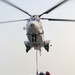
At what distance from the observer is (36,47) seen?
9750mm

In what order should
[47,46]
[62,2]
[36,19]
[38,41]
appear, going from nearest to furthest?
[62,2] → [36,19] → [38,41] → [47,46]

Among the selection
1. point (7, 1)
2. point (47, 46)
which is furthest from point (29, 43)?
point (7, 1)

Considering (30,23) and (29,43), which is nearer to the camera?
(30,23)

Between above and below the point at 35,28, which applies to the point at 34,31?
below

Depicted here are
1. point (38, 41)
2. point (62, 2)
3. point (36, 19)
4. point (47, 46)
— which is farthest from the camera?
point (47, 46)

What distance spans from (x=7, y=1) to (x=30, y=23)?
3.88ft

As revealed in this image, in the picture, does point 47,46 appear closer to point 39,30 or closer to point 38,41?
point 38,41

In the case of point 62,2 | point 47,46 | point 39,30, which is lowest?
point 47,46

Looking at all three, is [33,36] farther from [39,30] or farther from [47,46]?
[47,46]

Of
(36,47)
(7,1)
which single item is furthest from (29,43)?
(7,1)

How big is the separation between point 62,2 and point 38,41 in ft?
6.86

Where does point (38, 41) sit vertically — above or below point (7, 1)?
below

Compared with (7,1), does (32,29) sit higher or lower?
lower

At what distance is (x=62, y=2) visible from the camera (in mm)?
8031
